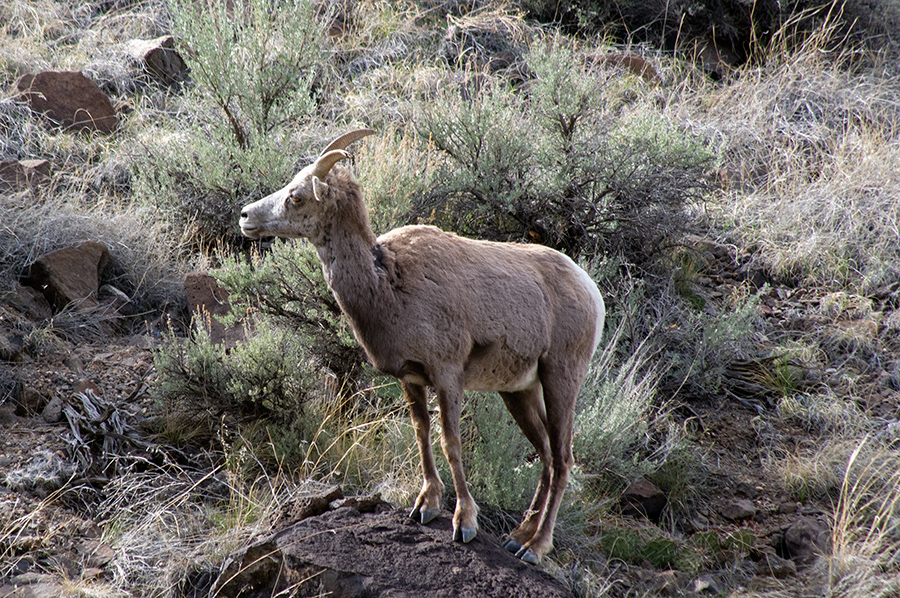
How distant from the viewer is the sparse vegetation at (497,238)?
4.53m

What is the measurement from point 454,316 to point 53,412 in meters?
3.29

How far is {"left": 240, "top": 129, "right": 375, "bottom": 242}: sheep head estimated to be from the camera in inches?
130

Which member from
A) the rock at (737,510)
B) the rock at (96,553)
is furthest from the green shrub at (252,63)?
the rock at (737,510)

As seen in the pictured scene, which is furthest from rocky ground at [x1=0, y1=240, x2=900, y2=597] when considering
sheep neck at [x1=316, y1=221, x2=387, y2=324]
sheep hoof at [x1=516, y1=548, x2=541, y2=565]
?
sheep neck at [x1=316, y1=221, x2=387, y2=324]

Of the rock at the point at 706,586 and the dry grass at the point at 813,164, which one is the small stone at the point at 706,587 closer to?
the rock at the point at 706,586

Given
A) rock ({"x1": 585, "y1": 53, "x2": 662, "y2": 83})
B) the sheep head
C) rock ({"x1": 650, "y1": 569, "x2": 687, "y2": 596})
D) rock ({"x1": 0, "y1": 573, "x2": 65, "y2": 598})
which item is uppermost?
the sheep head

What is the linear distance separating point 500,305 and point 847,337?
5221 millimetres

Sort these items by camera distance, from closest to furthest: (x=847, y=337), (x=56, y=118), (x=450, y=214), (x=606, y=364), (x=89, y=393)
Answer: (x=89, y=393), (x=606, y=364), (x=450, y=214), (x=847, y=337), (x=56, y=118)

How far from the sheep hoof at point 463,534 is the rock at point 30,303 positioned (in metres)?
4.33

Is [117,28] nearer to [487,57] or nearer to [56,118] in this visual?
[56,118]

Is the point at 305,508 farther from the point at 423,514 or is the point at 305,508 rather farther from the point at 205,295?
the point at 205,295

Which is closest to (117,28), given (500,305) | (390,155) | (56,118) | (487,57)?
(56,118)

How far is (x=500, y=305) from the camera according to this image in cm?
353

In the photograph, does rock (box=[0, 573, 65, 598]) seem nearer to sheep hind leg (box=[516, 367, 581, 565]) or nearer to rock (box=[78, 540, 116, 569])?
rock (box=[78, 540, 116, 569])
